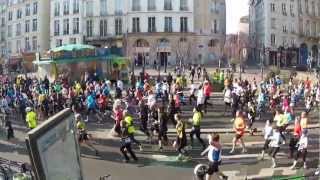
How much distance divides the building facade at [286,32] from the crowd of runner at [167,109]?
121 ft

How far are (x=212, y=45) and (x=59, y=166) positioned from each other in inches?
2641

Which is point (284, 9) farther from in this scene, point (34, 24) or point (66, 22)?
point (34, 24)

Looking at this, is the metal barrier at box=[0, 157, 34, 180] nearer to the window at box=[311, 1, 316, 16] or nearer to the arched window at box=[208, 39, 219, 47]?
the arched window at box=[208, 39, 219, 47]

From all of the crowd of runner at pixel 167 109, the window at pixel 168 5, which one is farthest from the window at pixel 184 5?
the crowd of runner at pixel 167 109

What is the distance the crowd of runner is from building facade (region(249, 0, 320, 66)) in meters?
37.0

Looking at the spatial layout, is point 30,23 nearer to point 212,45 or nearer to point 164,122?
point 212,45

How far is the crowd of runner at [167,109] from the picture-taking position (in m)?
18.2

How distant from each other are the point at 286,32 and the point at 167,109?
182ft

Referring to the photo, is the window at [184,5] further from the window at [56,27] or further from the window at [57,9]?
the window at [57,9]

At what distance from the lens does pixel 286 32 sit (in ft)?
253

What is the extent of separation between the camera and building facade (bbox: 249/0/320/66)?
74.9 m

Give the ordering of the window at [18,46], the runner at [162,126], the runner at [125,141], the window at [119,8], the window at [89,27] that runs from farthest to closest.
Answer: the window at [18,46] < the window at [89,27] < the window at [119,8] < the runner at [162,126] < the runner at [125,141]

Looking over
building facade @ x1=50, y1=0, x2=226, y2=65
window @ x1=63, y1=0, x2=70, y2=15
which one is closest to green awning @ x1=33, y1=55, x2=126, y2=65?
building facade @ x1=50, y1=0, x2=226, y2=65

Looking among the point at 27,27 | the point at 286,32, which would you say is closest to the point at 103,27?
the point at 27,27
